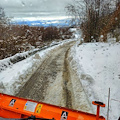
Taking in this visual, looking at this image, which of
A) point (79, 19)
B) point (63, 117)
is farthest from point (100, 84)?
point (79, 19)

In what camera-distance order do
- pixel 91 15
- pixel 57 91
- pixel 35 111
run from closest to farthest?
pixel 35 111 → pixel 57 91 → pixel 91 15

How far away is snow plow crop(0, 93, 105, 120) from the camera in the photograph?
3.10 m

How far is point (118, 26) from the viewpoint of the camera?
46.0ft

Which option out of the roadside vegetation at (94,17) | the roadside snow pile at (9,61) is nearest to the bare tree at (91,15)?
the roadside vegetation at (94,17)

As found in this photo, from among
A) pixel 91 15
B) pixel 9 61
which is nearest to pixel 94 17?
pixel 91 15

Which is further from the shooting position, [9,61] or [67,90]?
[9,61]

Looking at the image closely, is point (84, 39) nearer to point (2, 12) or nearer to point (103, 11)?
point (103, 11)

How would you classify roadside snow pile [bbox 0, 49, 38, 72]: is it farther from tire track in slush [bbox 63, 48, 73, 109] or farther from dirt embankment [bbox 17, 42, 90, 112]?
tire track in slush [bbox 63, 48, 73, 109]

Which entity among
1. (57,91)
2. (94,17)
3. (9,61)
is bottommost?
(57,91)

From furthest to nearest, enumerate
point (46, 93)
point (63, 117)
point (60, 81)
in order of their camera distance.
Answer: point (60, 81)
point (46, 93)
point (63, 117)

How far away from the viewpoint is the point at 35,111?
335 cm

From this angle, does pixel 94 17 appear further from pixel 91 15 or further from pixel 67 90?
pixel 67 90

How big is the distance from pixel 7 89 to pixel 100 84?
4.47m

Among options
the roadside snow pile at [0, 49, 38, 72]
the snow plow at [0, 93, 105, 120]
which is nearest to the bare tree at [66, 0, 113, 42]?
the roadside snow pile at [0, 49, 38, 72]
